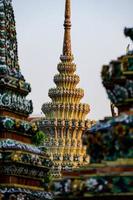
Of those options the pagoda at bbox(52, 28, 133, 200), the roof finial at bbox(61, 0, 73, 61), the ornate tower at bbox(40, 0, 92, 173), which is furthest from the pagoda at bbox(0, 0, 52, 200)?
the roof finial at bbox(61, 0, 73, 61)

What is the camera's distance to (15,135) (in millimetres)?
26172

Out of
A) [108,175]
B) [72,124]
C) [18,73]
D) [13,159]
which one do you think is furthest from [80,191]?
[72,124]

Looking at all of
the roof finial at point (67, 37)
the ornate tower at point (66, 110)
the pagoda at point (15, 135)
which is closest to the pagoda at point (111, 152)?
the pagoda at point (15, 135)

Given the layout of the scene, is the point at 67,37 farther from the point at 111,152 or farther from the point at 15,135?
the point at 111,152

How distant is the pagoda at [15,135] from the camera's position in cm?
2559

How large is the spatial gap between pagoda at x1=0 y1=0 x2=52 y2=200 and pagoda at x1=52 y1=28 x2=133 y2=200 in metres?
9.68

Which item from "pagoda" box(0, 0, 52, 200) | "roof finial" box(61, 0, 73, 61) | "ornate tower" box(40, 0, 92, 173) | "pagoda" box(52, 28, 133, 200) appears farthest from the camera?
"roof finial" box(61, 0, 73, 61)

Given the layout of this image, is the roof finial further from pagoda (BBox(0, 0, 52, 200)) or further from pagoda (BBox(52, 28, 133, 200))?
pagoda (BBox(52, 28, 133, 200))

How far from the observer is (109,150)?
49.7ft

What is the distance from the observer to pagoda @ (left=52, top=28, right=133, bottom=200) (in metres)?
14.8

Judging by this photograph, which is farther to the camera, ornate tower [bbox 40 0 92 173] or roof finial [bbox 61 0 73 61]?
roof finial [bbox 61 0 73 61]

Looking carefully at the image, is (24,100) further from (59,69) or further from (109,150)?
(59,69)

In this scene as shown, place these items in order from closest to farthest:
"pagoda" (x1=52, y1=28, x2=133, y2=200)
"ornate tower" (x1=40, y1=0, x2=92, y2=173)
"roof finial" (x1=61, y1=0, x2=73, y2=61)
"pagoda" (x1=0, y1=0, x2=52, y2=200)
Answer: "pagoda" (x1=52, y1=28, x2=133, y2=200) < "pagoda" (x1=0, y1=0, x2=52, y2=200) < "ornate tower" (x1=40, y1=0, x2=92, y2=173) < "roof finial" (x1=61, y1=0, x2=73, y2=61)

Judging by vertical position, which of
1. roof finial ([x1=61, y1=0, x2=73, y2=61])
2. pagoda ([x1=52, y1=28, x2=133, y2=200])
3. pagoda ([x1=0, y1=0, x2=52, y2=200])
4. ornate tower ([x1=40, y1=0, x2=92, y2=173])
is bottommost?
pagoda ([x1=52, y1=28, x2=133, y2=200])
